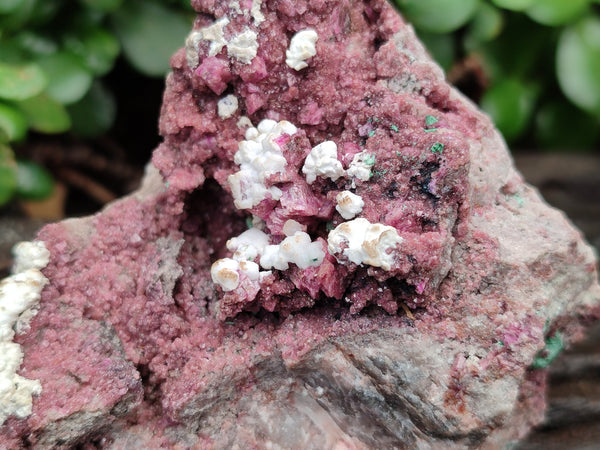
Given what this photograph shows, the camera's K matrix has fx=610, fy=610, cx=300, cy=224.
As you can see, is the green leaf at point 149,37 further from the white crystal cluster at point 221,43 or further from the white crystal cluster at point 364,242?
the white crystal cluster at point 364,242

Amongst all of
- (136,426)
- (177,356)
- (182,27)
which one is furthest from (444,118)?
(182,27)

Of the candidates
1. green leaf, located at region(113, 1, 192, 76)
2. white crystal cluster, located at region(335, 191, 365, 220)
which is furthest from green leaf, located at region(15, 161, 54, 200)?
white crystal cluster, located at region(335, 191, 365, 220)

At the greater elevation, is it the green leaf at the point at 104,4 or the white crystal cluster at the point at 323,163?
the green leaf at the point at 104,4

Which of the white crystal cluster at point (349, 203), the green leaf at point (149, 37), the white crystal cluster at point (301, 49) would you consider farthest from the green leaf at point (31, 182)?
the white crystal cluster at point (349, 203)

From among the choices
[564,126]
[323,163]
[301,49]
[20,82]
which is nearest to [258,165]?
[323,163]

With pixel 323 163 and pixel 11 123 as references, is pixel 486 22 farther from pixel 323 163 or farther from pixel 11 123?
pixel 11 123

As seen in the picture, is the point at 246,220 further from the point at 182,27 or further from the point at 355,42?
the point at 182,27
